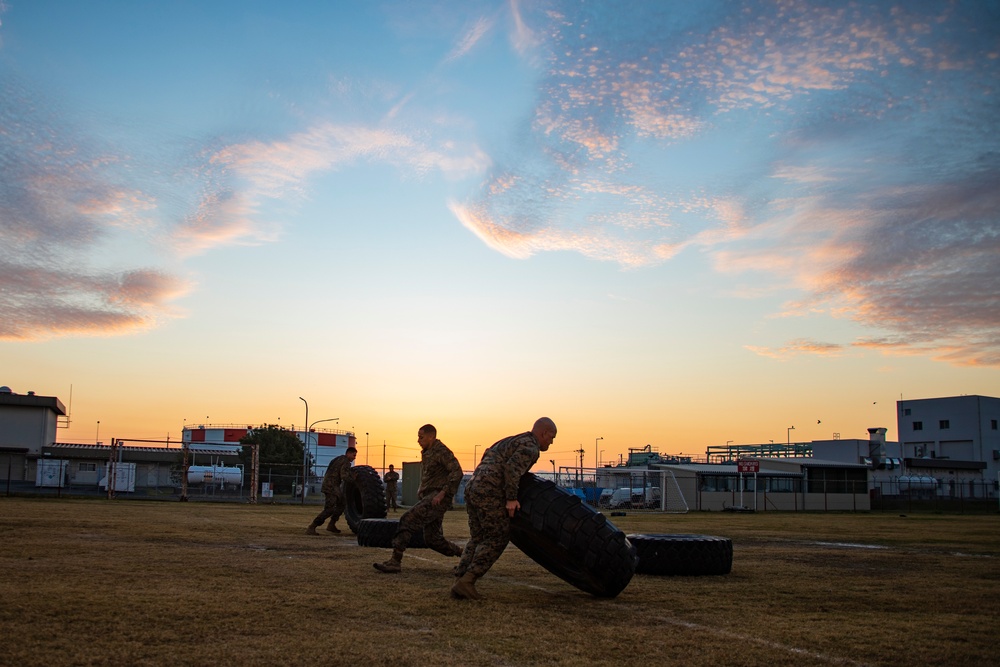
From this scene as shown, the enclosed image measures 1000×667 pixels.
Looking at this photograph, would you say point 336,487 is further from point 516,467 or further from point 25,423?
point 25,423

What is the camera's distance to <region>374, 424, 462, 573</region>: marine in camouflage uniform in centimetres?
1111

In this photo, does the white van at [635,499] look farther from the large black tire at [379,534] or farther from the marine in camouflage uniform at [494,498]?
the marine in camouflage uniform at [494,498]

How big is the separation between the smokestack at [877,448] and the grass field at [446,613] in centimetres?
6507

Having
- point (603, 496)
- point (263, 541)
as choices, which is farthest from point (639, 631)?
point (603, 496)

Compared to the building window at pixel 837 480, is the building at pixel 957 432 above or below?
above

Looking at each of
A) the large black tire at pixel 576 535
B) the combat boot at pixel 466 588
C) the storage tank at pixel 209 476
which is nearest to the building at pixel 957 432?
the storage tank at pixel 209 476

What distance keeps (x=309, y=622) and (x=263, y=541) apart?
31.0ft

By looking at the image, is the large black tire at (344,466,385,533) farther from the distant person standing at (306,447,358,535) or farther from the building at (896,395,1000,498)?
the building at (896,395,1000,498)

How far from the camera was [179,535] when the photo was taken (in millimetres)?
16359

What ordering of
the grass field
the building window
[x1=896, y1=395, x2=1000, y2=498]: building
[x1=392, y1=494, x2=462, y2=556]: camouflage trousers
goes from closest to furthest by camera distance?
the grass field → [x1=392, y1=494, x2=462, y2=556]: camouflage trousers → the building window → [x1=896, y1=395, x2=1000, y2=498]: building

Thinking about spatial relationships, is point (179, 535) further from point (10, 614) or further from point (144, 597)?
point (10, 614)

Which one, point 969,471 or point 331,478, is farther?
point 969,471

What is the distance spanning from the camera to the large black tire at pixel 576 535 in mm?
8266

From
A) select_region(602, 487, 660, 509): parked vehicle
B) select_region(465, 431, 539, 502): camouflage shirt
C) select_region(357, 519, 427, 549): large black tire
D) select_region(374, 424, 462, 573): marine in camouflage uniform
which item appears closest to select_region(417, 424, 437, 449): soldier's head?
select_region(374, 424, 462, 573): marine in camouflage uniform
